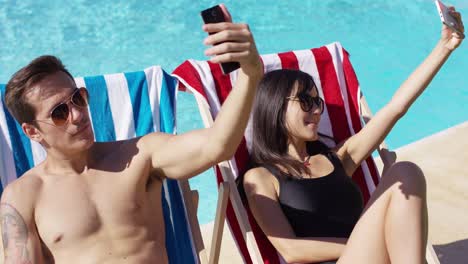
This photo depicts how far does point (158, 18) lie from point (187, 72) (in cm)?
555

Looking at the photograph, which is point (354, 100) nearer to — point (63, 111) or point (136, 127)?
point (136, 127)

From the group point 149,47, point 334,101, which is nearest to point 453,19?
point 334,101

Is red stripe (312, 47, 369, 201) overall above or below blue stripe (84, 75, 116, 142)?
below

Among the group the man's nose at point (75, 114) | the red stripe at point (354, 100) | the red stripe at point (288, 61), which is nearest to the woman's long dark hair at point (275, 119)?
the red stripe at point (288, 61)

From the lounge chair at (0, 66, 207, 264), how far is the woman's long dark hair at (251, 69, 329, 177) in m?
0.39

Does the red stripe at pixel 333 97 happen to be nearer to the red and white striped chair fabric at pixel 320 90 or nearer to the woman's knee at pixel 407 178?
the red and white striped chair fabric at pixel 320 90

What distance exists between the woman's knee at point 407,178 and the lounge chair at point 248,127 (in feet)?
2.34

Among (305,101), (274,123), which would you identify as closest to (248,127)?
(274,123)

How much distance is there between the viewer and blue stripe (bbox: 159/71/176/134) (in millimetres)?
3529

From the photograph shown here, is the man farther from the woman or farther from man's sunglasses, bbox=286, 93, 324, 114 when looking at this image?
man's sunglasses, bbox=286, 93, 324, 114

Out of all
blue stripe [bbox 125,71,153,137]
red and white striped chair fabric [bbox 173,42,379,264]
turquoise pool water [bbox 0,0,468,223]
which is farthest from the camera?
turquoise pool water [bbox 0,0,468,223]

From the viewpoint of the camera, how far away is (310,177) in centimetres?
319

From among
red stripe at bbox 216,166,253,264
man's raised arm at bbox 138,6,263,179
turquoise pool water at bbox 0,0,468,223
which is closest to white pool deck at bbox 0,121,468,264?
red stripe at bbox 216,166,253,264

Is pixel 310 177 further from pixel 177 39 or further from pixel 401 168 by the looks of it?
pixel 177 39
